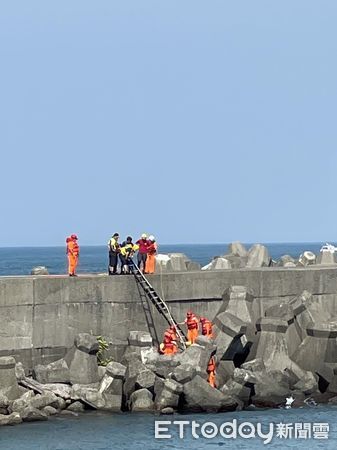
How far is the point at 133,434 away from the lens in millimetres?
24312

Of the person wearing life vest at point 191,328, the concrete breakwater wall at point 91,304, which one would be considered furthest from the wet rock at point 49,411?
the person wearing life vest at point 191,328

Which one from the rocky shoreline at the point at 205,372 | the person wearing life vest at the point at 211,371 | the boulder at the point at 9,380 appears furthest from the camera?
the person wearing life vest at the point at 211,371

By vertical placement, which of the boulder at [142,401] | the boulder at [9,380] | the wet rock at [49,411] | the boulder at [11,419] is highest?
the boulder at [9,380]

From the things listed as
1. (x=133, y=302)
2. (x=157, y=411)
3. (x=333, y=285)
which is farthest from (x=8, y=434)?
(x=333, y=285)

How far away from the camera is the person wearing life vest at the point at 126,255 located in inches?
1131

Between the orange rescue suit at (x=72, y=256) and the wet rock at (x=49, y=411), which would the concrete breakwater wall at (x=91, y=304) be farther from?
the wet rock at (x=49, y=411)

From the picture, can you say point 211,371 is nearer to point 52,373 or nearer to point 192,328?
point 192,328

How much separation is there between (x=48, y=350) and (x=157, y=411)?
3.05 metres

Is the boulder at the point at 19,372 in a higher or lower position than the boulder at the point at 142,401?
higher

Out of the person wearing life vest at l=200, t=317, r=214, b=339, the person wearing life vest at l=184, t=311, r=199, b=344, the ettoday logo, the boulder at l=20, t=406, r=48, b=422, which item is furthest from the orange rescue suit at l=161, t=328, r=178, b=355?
the boulder at l=20, t=406, r=48, b=422

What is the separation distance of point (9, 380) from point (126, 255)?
4541 millimetres

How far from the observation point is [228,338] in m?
27.8

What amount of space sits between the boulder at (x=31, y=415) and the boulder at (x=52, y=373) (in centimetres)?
159

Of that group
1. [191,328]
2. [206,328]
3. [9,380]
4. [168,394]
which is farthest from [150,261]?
[9,380]
